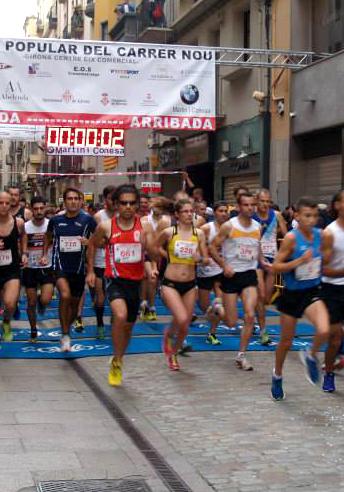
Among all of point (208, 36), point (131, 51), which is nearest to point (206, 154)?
point (208, 36)

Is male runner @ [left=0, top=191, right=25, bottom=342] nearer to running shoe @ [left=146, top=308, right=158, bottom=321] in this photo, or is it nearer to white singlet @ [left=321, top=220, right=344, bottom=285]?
running shoe @ [left=146, top=308, right=158, bottom=321]

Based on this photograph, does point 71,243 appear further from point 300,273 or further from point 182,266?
point 300,273

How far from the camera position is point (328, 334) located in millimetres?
7117

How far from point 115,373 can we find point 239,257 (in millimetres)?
2031

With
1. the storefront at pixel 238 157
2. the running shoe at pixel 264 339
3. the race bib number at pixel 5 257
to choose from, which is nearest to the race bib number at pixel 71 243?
the race bib number at pixel 5 257

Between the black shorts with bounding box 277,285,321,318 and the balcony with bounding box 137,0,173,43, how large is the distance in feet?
69.1

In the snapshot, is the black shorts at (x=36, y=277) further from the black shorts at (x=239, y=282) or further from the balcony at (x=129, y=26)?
the balcony at (x=129, y=26)

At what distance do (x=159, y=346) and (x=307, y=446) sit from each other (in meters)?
4.63

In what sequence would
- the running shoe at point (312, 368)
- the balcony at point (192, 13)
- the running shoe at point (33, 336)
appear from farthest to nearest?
the balcony at point (192, 13) → the running shoe at point (33, 336) → the running shoe at point (312, 368)

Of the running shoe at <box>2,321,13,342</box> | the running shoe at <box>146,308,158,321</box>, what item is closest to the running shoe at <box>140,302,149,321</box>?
the running shoe at <box>146,308,158,321</box>

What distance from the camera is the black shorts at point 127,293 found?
8250mm

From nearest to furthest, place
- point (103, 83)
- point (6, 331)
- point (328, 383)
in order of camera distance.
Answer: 1. point (328, 383)
2. point (6, 331)
3. point (103, 83)

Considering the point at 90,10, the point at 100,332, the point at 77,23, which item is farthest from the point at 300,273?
the point at 77,23

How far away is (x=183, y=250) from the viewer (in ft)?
29.7
